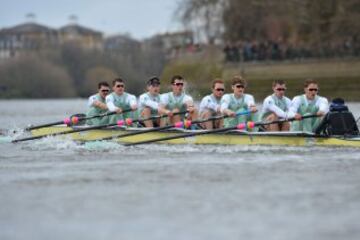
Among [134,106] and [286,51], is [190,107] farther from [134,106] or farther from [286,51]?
[286,51]

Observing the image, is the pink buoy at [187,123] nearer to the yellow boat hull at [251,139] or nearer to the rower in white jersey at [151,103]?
the yellow boat hull at [251,139]

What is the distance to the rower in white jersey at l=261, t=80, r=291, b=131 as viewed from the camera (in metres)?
20.3

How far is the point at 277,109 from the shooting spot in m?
20.2

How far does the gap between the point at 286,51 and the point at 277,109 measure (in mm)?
30150

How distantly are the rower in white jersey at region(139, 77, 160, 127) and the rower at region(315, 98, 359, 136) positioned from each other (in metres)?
3.74

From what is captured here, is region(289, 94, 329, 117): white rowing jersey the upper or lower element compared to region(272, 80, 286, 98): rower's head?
lower

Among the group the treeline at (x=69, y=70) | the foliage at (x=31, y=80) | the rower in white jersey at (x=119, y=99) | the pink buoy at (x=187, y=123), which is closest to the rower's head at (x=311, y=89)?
the pink buoy at (x=187, y=123)

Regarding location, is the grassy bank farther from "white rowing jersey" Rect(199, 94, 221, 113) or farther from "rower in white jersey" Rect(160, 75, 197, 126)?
"white rowing jersey" Rect(199, 94, 221, 113)

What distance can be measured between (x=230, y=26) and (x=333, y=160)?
40.7m

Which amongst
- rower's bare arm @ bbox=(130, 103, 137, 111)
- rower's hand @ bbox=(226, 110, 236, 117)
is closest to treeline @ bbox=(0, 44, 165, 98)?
rower's bare arm @ bbox=(130, 103, 137, 111)

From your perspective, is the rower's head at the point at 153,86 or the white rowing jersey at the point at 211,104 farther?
the rower's head at the point at 153,86

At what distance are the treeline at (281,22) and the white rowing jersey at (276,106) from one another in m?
27.7

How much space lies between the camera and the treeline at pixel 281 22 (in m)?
49.4

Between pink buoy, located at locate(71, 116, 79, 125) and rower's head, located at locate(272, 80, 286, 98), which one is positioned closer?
rower's head, located at locate(272, 80, 286, 98)
